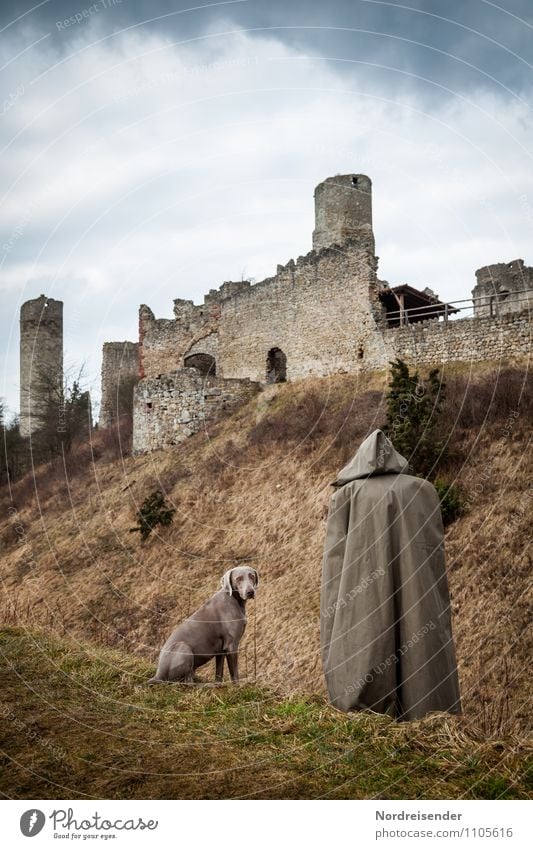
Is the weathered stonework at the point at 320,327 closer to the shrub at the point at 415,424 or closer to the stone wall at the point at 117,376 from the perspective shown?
the shrub at the point at 415,424

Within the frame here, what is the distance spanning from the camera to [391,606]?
181 inches

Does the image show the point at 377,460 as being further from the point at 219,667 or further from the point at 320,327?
the point at 320,327

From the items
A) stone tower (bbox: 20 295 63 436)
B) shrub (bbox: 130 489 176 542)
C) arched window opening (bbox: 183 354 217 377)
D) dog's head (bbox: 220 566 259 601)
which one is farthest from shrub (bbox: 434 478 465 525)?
stone tower (bbox: 20 295 63 436)

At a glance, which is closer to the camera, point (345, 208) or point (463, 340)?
point (463, 340)

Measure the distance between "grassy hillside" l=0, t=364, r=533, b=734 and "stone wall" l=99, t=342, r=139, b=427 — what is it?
41.4ft

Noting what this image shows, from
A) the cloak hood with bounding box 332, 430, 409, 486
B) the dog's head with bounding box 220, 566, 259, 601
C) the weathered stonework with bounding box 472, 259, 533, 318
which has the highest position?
the weathered stonework with bounding box 472, 259, 533, 318

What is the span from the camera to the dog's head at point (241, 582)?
17.8ft

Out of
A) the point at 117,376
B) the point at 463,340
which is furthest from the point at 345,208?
the point at 117,376

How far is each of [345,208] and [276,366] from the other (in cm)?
717

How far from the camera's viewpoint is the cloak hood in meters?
4.76

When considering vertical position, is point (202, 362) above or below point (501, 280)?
below

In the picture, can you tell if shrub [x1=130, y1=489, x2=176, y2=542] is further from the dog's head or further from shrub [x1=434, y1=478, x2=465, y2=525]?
the dog's head
